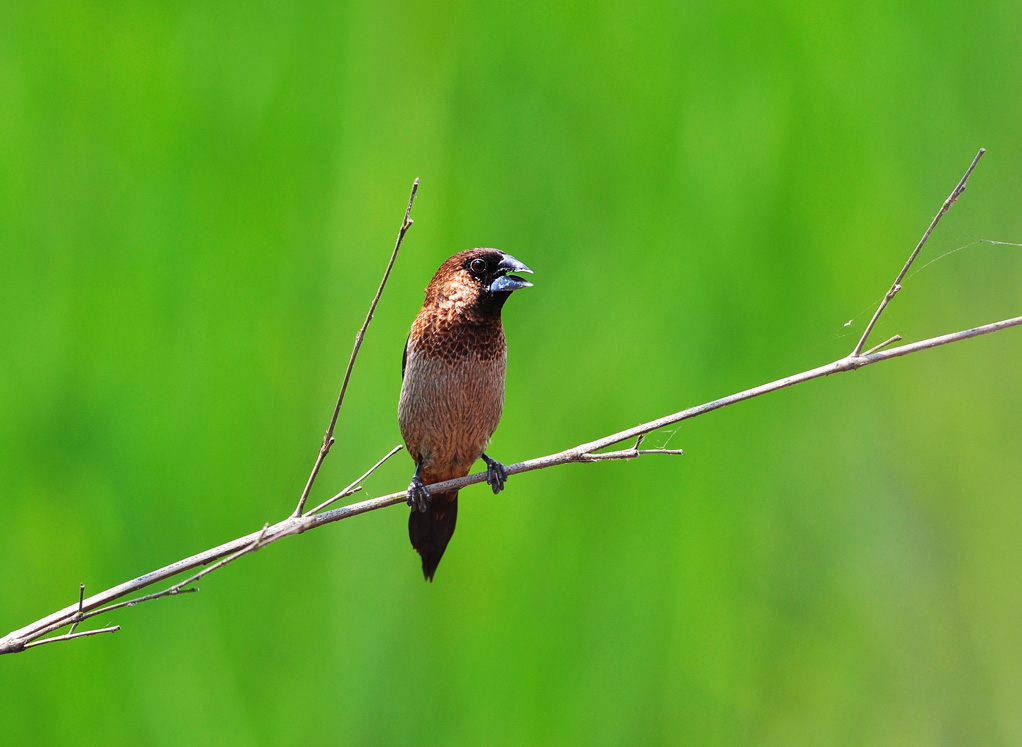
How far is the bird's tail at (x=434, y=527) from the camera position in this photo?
3.01m

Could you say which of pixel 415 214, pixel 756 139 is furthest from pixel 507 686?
pixel 756 139

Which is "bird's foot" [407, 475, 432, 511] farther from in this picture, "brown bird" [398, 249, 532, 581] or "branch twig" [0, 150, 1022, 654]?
"branch twig" [0, 150, 1022, 654]

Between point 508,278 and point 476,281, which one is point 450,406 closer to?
point 476,281

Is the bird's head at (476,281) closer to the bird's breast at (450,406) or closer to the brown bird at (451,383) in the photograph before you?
the brown bird at (451,383)

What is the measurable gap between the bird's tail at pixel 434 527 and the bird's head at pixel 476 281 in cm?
65

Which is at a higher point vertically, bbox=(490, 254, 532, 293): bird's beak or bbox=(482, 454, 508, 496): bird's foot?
bbox=(490, 254, 532, 293): bird's beak

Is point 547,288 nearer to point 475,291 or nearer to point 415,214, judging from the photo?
point 415,214

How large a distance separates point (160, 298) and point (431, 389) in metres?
2.28

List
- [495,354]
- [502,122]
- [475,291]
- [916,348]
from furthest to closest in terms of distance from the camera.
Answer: [502,122] < [495,354] < [475,291] < [916,348]

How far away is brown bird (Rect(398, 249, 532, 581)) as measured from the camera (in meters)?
2.70

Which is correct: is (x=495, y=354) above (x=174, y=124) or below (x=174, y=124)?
below

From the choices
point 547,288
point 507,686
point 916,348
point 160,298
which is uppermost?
point 160,298

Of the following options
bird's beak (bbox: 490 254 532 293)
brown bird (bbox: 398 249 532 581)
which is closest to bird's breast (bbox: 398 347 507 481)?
brown bird (bbox: 398 249 532 581)

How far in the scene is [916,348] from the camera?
2117 millimetres
